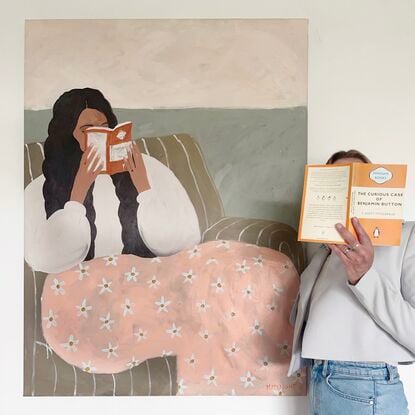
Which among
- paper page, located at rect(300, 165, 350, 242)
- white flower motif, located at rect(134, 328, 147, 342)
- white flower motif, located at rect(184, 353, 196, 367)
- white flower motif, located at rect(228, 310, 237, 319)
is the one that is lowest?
white flower motif, located at rect(184, 353, 196, 367)

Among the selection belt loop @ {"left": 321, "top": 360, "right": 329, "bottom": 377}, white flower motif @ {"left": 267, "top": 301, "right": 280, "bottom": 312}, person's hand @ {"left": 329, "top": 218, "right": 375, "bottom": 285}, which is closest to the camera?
person's hand @ {"left": 329, "top": 218, "right": 375, "bottom": 285}

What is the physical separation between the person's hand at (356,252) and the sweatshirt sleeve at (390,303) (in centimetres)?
2

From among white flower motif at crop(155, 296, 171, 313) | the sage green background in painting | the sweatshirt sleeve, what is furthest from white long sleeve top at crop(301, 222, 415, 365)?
white flower motif at crop(155, 296, 171, 313)

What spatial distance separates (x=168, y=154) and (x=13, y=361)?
867mm

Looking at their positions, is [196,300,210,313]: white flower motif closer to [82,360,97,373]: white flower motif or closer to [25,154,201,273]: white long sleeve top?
[25,154,201,273]: white long sleeve top

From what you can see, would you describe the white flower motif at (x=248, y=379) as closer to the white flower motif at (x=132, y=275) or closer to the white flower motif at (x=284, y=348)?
the white flower motif at (x=284, y=348)

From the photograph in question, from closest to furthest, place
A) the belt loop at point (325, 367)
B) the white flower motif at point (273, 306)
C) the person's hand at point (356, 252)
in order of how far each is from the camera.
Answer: the person's hand at point (356, 252) → the belt loop at point (325, 367) → the white flower motif at point (273, 306)

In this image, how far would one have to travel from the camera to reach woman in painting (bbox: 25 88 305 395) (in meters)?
1.67

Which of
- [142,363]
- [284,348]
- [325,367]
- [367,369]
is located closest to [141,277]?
[142,363]

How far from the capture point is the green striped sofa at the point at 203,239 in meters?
1.68

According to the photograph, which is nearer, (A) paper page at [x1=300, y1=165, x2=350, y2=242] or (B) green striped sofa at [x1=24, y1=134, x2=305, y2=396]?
(A) paper page at [x1=300, y1=165, x2=350, y2=242]

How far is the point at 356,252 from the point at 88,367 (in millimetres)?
976

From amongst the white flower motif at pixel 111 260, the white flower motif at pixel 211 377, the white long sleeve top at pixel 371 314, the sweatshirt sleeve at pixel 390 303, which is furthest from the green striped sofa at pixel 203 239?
the sweatshirt sleeve at pixel 390 303

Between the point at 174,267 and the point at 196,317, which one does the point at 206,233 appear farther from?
the point at 196,317
